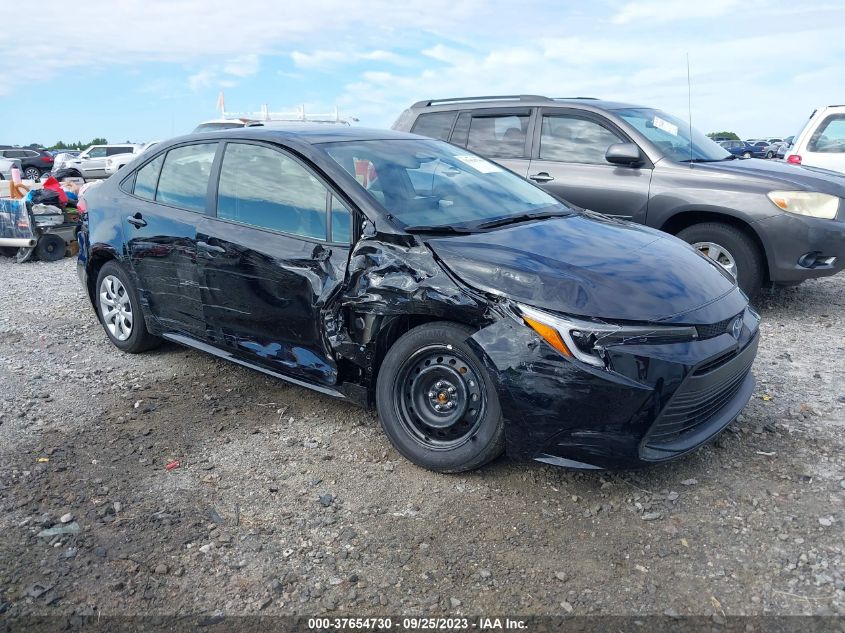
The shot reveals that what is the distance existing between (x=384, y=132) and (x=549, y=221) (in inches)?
51.5

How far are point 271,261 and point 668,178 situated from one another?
156 inches

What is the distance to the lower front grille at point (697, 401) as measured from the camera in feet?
9.93

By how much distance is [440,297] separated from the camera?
3.24 m

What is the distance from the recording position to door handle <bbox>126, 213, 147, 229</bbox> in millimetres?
4734

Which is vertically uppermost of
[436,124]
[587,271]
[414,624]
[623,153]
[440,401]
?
[436,124]

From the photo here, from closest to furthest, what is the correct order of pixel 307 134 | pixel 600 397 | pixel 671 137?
1. pixel 600 397
2. pixel 307 134
3. pixel 671 137

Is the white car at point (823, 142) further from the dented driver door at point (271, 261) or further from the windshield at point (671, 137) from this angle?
the dented driver door at point (271, 261)

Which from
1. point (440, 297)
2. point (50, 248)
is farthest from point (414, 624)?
point (50, 248)

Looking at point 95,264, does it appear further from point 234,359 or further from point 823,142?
point 823,142

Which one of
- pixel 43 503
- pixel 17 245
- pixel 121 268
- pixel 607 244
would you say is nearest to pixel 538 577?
pixel 607 244

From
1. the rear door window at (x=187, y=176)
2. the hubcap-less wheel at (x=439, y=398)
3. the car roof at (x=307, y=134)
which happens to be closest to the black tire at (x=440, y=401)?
the hubcap-less wheel at (x=439, y=398)

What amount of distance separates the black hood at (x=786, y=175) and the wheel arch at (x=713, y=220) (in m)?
0.37

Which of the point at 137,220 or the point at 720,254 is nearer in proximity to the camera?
the point at 137,220

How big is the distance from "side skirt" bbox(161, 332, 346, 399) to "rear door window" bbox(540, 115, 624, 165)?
4.00 metres
